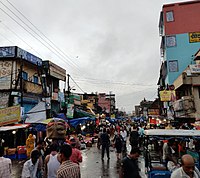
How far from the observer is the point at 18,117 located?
49.3 feet

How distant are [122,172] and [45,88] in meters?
22.1

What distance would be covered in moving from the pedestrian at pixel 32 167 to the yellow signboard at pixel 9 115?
9548 mm

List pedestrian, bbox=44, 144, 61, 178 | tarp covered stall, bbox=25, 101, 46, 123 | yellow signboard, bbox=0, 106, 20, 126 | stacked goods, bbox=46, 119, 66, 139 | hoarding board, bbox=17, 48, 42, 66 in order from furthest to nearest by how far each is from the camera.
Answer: hoarding board, bbox=17, 48, 42, 66 < tarp covered stall, bbox=25, 101, 46, 123 < yellow signboard, bbox=0, 106, 20, 126 < stacked goods, bbox=46, 119, 66, 139 < pedestrian, bbox=44, 144, 61, 178

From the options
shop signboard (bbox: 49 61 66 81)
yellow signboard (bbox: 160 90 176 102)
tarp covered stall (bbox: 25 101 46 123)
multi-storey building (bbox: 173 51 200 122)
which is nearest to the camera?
tarp covered stall (bbox: 25 101 46 123)

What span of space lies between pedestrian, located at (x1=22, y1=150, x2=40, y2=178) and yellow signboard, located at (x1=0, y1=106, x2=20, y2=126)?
9.55 m

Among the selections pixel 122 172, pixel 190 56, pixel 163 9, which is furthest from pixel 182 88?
pixel 122 172

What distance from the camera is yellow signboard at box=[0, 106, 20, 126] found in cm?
1504

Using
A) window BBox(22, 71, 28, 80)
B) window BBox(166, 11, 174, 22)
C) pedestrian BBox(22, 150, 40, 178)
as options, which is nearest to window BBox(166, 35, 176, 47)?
window BBox(166, 11, 174, 22)

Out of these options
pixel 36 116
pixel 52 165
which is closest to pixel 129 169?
pixel 52 165

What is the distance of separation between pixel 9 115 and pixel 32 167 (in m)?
9.87

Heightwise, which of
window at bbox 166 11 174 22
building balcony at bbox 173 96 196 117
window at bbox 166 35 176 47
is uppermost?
window at bbox 166 11 174 22

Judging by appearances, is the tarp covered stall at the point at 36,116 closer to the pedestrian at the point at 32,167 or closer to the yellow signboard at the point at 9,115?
the yellow signboard at the point at 9,115

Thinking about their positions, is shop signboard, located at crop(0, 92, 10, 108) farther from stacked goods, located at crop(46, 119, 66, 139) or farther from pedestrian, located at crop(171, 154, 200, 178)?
pedestrian, located at crop(171, 154, 200, 178)

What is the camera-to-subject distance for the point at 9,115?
49.5ft
